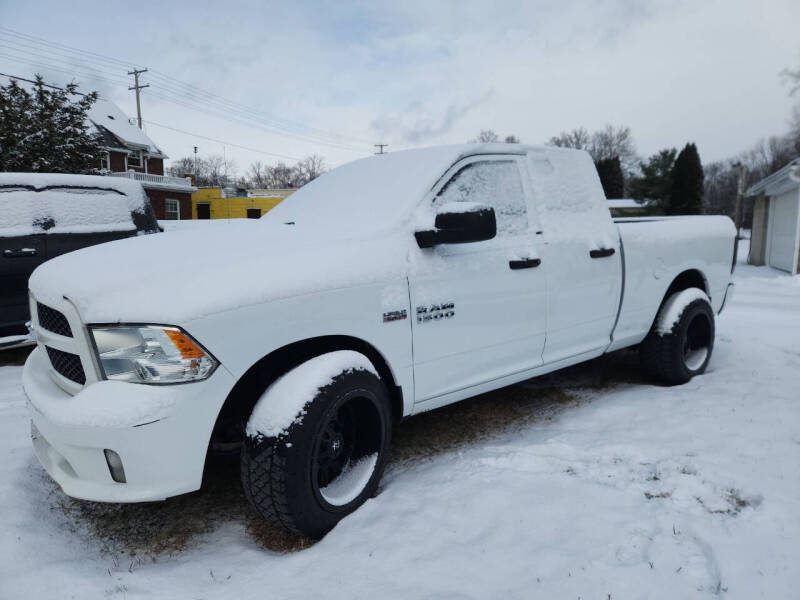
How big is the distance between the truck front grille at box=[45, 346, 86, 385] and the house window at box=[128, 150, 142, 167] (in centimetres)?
3743

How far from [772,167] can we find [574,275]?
79.2 m

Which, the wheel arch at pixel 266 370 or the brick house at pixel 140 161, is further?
the brick house at pixel 140 161

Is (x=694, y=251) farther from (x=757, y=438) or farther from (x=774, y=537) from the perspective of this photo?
(x=774, y=537)

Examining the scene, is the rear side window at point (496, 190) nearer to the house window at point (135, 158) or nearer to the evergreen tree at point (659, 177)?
the house window at point (135, 158)

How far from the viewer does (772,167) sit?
2643 inches

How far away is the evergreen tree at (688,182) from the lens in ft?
125

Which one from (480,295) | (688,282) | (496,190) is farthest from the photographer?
(688,282)

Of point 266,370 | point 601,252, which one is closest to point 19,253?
point 266,370

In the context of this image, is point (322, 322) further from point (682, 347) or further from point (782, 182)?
point (782, 182)

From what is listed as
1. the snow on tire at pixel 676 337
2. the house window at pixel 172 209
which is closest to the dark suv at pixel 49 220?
the snow on tire at pixel 676 337

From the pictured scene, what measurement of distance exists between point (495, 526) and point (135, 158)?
128 feet

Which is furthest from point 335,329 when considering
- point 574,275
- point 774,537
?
point 774,537

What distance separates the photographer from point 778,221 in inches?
702

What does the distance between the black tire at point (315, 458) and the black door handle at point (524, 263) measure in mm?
1111
